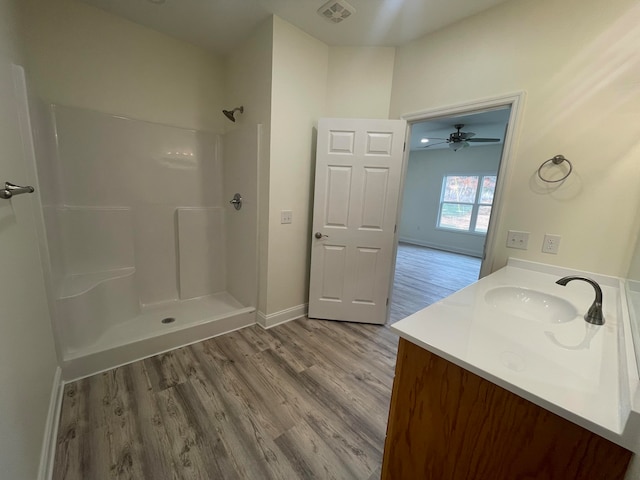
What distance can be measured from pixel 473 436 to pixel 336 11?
256 cm

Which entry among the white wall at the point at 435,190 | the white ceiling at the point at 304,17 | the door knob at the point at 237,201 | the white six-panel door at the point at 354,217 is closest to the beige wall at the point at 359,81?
the white ceiling at the point at 304,17

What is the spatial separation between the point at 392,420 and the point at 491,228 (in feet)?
5.19

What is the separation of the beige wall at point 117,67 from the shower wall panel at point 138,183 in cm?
14

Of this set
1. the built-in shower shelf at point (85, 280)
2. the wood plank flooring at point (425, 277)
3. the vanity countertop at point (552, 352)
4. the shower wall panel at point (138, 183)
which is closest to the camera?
the vanity countertop at point (552, 352)

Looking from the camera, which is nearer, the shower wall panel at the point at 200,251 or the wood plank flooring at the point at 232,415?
the wood plank flooring at the point at 232,415

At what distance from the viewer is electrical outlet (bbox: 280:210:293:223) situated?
90.5 inches

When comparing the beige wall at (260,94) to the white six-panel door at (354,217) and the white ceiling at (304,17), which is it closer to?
the white ceiling at (304,17)

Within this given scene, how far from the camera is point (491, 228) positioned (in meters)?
1.87

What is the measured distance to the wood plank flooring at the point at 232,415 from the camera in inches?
46.3

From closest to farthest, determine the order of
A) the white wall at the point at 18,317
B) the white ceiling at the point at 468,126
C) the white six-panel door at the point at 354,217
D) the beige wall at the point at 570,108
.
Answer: the white wall at the point at 18,317, the beige wall at the point at 570,108, the white six-panel door at the point at 354,217, the white ceiling at the point at 468,126

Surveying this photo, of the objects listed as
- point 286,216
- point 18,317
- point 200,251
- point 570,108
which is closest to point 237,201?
point 286,216

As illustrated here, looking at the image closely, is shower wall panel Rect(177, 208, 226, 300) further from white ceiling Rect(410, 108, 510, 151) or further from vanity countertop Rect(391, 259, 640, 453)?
white ceiling Rect(410, 108, 510, 151)

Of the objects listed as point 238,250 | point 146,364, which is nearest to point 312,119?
point 238,250

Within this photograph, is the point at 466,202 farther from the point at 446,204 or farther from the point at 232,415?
the point at 232,415
